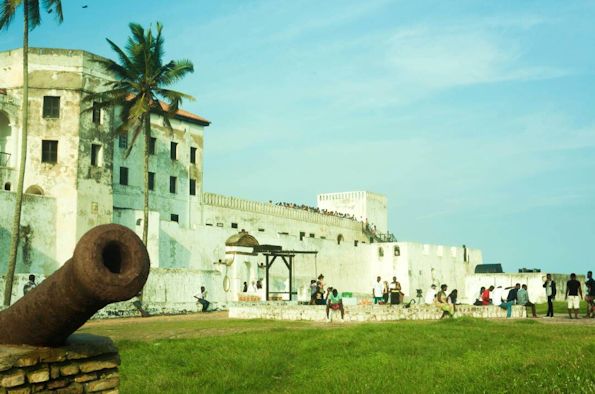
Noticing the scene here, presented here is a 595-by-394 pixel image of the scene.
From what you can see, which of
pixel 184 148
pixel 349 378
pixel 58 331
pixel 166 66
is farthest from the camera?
pixel 184 148

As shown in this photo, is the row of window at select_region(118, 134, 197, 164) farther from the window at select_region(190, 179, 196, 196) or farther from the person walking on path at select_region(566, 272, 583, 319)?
the person walking on path at select_region(566, 272, 583, 319)

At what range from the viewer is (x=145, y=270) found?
17.5 feet

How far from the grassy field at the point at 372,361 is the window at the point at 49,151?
21.7 m

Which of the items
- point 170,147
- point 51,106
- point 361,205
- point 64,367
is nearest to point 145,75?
point 51,106

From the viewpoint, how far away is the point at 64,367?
19.2 ft

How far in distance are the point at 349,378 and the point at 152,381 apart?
2.56m

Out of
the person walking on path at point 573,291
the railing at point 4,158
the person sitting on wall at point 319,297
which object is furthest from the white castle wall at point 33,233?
the person walking on path at point 573,291

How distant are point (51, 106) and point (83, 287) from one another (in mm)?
30106

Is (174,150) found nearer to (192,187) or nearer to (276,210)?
(192,187)

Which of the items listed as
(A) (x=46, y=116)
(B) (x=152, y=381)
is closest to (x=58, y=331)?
(B) (x=152, y=381)

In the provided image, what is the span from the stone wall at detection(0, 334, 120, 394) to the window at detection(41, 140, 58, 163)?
93.2ft

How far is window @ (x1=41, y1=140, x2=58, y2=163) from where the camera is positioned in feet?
109

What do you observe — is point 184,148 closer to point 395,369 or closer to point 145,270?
point 395,369

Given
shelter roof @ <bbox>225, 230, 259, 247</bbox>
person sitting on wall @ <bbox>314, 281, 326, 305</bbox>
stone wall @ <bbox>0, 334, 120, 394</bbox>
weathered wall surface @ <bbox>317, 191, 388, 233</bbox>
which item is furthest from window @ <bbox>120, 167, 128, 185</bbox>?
stone wall @ <bbox>0, 334, 120, 394</bbox>
